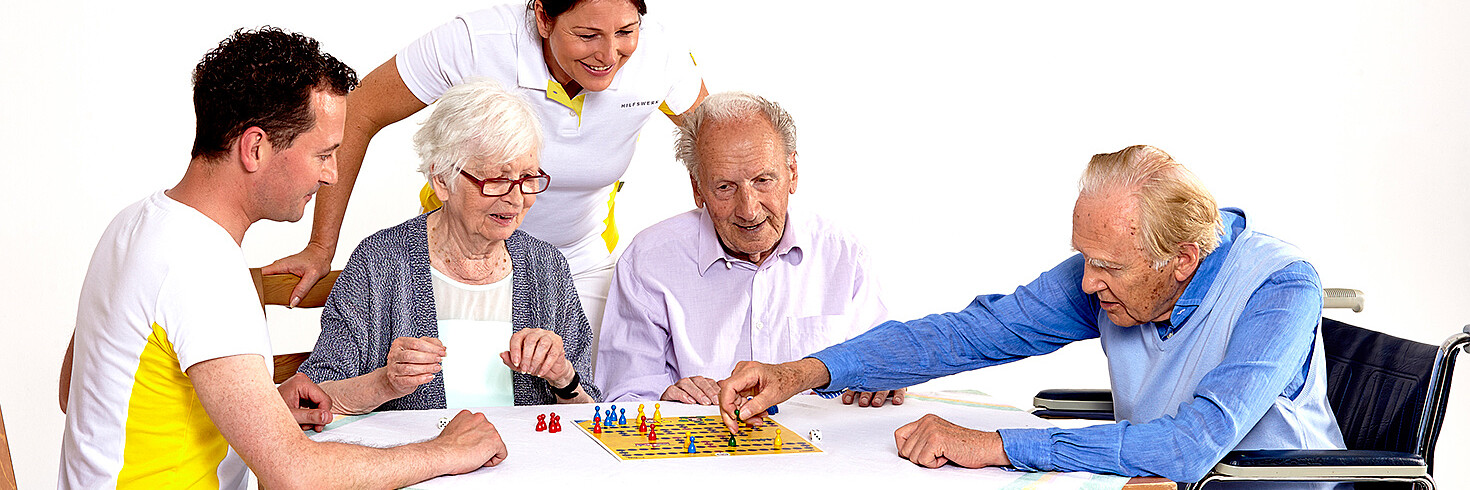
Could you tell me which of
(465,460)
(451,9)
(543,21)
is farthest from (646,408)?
(451,9)

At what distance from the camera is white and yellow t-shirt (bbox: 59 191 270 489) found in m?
1.76

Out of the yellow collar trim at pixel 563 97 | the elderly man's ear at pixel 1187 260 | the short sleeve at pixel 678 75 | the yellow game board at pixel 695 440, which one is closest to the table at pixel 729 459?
the yellow game board at pixel 695 440

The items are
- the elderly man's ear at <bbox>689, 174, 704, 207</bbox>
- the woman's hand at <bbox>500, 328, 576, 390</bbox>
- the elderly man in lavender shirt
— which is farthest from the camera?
the elderly man's ear at <bbox>689, 174, 704, 207</bbox>

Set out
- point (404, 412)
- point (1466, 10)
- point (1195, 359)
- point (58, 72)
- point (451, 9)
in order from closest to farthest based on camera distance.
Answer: point (1195, 359), point (404, 412), point (58, 72), point (451, 9), point (1466, 10)

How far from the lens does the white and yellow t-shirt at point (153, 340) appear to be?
Answer: 1.76 m

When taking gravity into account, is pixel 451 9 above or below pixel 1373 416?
above

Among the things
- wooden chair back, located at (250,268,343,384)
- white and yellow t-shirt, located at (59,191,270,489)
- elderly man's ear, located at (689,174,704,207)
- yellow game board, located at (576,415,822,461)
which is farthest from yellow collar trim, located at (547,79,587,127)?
white and yellow t-shirt, located at (59,191,270,489)

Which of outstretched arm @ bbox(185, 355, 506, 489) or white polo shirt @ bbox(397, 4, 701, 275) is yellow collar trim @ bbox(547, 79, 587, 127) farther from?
outstretched arm @ bbox(185, 355, 506, 489)

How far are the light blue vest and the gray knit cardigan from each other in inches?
46.0

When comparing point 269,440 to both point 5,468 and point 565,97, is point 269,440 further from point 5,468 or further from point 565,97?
point 565,97

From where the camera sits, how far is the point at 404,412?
2.44 meters

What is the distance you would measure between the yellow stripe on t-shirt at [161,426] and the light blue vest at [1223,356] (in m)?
1.61

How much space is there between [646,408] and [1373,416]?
56.9 inches

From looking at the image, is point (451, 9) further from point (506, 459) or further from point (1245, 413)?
point (1245, 413)
